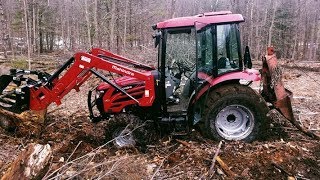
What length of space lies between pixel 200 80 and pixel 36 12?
36.4 metres

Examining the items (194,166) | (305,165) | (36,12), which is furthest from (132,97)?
(36,12)

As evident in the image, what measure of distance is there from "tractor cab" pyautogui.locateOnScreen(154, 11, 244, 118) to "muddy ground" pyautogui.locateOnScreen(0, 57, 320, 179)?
0.85m

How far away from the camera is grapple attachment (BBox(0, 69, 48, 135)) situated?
6297 mm

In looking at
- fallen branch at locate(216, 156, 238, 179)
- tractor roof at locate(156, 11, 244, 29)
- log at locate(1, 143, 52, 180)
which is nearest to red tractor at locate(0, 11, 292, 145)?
tractor roof at locate(156, 11, 244, 29)

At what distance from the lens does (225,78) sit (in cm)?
621

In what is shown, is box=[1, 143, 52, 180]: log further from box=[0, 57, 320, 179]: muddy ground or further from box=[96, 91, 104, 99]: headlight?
box=[96, 91, 104, 99]: headlight

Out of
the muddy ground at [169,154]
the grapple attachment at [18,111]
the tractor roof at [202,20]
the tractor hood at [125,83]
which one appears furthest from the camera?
the tractor hood at [125,83]

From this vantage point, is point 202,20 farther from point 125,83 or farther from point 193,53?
point 125,83

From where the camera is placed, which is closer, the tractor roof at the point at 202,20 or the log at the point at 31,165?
the log at the point at 31,165

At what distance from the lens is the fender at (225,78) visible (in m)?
6.19

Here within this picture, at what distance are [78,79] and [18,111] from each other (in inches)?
49.9

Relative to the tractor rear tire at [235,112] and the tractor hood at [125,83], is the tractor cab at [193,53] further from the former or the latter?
the tractor hood at [125,83]

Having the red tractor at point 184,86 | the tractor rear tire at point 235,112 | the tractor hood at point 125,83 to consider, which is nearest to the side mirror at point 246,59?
the red tractor at point 184,86

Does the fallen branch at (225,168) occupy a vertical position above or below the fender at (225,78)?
below
